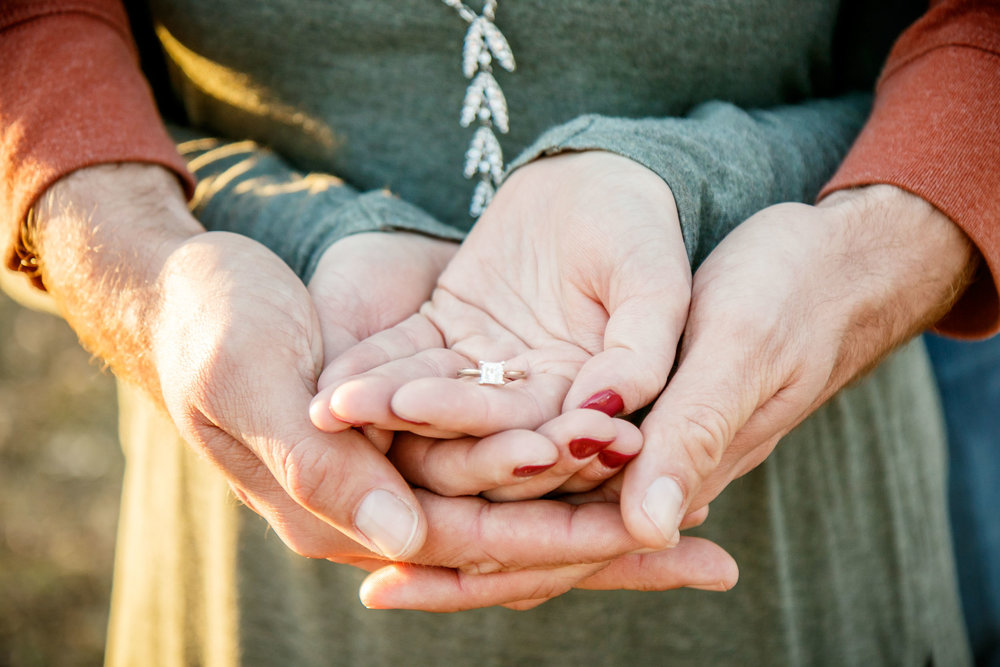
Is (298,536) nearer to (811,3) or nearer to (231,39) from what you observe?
(231,39)

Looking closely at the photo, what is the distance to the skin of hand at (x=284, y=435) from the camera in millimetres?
939

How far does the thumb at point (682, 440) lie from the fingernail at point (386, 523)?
0.29m

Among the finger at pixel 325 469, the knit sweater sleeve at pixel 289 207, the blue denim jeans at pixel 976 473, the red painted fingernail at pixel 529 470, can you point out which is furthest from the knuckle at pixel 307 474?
the blue denim jeans at pixel 976 473

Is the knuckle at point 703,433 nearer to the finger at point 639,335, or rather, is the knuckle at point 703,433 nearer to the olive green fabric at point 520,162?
the finger at point 639,335

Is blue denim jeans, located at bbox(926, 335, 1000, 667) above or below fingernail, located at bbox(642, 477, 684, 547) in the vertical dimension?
below

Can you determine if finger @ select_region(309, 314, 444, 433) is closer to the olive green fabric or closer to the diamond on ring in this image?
the diamond on ring

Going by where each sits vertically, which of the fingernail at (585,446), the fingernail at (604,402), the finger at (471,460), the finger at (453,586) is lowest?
the finger at (453,586)

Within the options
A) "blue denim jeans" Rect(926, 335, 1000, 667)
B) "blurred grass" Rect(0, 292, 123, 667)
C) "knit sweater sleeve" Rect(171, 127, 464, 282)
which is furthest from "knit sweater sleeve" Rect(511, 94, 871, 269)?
"blurred grass" Rect(0, 292, 123, 667)

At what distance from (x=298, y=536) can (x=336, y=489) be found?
0.17 meters

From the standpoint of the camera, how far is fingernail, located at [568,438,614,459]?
2.97 feet

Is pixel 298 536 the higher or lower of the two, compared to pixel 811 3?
lower

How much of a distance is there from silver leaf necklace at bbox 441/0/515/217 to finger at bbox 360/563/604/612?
2.62 feet

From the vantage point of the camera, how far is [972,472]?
2.12m

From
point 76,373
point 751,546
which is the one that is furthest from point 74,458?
point 751,546
